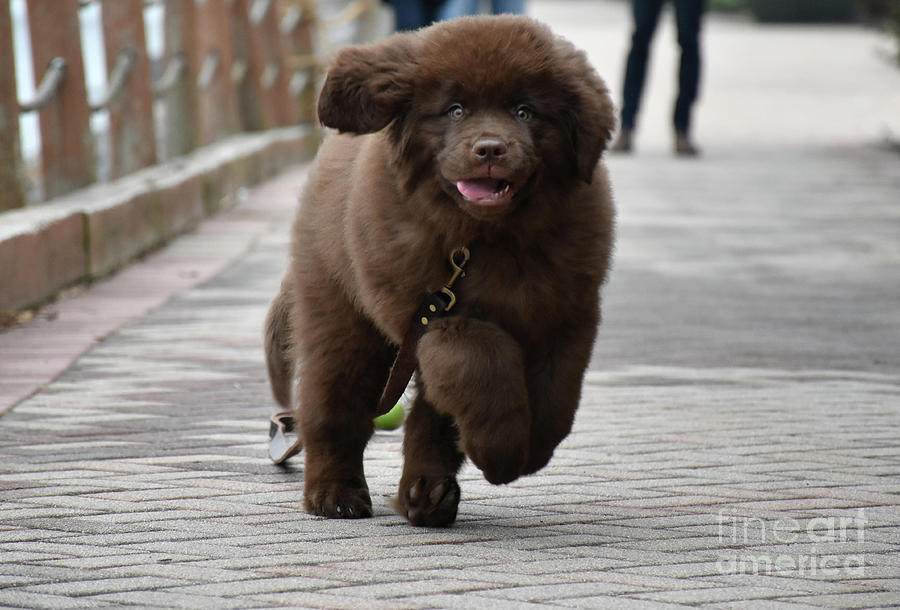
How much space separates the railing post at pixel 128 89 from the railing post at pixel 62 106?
0.82 meters

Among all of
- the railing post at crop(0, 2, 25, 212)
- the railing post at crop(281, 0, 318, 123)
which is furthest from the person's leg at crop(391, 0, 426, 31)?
the railing post at crop(281, 0, 318, 123)

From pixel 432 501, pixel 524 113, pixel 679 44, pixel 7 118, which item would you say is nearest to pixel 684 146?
pixel 679 44

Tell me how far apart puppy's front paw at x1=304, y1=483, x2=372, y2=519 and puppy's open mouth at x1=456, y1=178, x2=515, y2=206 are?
0.95 m

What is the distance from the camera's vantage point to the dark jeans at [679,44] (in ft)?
44.4

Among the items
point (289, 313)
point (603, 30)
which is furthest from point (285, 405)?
point (603, 30)

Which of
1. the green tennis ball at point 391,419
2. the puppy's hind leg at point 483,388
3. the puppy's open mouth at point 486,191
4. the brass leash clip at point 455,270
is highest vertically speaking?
the puppy's open mouth at point 486,191

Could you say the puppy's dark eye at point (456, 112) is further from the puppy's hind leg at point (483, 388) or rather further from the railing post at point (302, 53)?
the railing post at point (302, 53)

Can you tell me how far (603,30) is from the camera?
30656 millimetres

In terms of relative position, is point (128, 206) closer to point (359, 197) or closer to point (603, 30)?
point (359, 197)

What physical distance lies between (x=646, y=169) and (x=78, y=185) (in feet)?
20.1

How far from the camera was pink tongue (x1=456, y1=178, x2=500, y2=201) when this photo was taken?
371 cm

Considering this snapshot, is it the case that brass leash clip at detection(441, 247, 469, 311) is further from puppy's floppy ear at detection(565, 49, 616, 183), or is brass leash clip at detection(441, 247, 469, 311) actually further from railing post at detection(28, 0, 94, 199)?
railing post at detection(28, 0, 94, 199)

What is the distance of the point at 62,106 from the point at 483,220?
18.0 feet

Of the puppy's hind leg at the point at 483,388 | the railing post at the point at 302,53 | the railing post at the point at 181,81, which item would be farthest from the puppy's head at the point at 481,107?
the railing post at the point at 302,53
